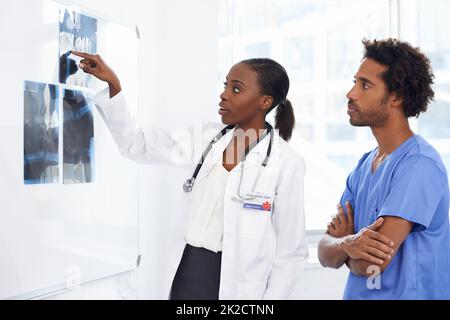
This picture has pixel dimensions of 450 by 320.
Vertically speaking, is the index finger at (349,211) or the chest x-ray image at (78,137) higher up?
the chest x-ray image at (78,137)

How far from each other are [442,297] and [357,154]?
1456mm

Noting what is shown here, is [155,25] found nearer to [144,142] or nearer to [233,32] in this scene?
[233,32]

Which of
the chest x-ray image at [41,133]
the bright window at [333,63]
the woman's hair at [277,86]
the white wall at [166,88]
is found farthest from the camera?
the bright window at [333,63]

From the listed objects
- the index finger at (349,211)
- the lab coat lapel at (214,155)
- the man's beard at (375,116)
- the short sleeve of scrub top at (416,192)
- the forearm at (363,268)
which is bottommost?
the forearm at (363,268)

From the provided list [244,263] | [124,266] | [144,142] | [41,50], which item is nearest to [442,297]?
[244,263]

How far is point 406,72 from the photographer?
1341 millimetres

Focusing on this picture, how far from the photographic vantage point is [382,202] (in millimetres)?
1298

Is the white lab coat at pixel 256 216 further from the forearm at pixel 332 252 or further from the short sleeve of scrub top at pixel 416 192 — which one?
the short sleeve of scrub top at pixel 416 192

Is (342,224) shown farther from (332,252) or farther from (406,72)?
(406,72)

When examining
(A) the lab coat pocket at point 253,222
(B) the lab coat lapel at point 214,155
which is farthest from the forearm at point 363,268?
(B) the lab coat lapel at point 214,155

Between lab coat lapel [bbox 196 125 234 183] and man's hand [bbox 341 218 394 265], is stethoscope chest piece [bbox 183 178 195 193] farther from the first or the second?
man's hand [bbox 341 218 394 265]

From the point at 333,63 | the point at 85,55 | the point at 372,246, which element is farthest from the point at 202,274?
the point at 333,63

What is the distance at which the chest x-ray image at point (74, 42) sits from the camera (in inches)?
56.6
